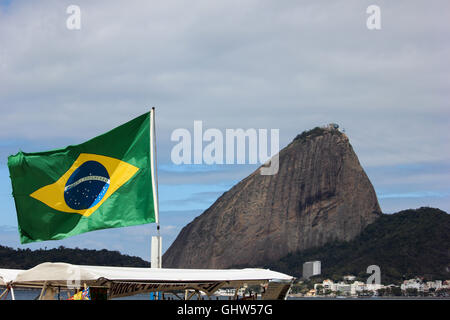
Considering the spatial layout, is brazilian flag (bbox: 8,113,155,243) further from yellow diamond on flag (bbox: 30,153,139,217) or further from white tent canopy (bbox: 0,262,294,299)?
white tent canopy (bbox: 0,262,294,299)

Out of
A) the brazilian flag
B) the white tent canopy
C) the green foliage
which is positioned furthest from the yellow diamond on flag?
the green foliage

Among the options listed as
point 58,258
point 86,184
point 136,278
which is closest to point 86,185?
point 86,184

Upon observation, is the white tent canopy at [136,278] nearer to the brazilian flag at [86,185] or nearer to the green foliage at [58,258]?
the brazilian flag at [86,185]

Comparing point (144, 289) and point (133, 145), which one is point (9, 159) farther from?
point (144, 289)

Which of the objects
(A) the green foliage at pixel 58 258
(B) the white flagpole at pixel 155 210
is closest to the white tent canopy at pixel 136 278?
(B) the white flagpole at pixel 155 210
